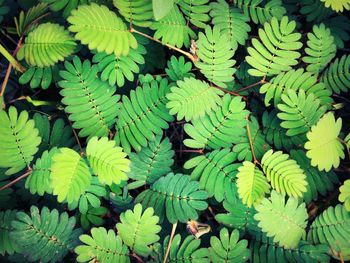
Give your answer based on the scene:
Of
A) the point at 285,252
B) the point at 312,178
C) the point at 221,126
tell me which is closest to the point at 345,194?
the point at 312,178

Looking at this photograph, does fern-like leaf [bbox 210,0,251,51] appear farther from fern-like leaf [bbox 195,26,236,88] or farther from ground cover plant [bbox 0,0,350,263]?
fern-like leaf [bbox 195,26,236,88]

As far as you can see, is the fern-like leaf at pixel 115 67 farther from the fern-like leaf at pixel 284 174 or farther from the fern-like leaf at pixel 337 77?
the fern-like leaf at pixel 337 77

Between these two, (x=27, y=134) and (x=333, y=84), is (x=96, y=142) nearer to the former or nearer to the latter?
(x=27, y=134)

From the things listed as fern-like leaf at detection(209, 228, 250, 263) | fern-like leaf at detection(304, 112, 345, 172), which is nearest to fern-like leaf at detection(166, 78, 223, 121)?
fern-like leaf at detection(304, 112, 345, 172)

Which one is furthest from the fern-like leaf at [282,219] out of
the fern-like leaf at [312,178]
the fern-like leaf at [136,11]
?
the fern-like leaf at [136,11]

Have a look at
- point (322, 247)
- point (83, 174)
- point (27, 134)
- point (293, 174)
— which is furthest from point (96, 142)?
point (322, 247)

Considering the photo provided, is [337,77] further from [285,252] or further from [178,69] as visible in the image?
[285,252]
